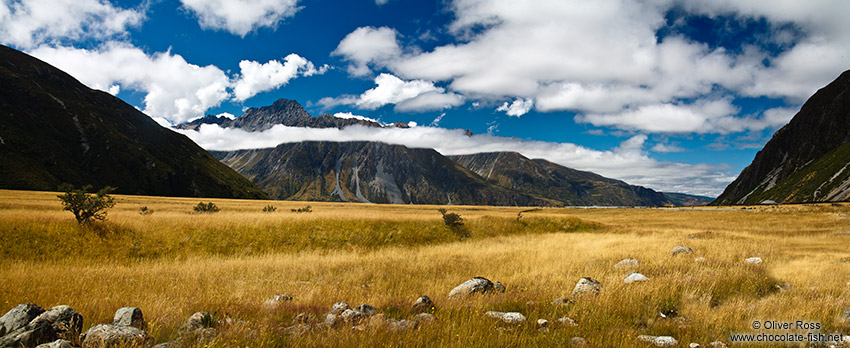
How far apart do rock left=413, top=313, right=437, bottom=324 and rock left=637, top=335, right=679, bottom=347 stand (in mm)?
4159

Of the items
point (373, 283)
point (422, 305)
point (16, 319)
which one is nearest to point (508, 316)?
point (422, 305)

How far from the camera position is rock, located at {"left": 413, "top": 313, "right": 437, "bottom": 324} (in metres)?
7.41

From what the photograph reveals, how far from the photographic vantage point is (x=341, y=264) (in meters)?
15.6

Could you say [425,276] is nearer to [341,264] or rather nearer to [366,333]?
[341,264]

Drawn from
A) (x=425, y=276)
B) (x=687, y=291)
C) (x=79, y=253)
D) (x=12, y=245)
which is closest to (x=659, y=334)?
(x=687, y=291)

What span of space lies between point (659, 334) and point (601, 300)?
170cm

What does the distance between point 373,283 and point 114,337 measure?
7892 millimetres

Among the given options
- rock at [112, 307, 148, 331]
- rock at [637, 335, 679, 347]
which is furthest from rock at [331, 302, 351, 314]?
rock at [637, 335, 679, 347]

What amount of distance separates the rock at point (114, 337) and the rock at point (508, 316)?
6.59 meters

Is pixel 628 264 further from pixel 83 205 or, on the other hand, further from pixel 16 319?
pixel 83 205

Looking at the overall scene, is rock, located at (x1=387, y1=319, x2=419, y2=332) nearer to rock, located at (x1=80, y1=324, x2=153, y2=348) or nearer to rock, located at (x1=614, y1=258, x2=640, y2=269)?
rock, located at (x1=80, y1=324, x2=153, y2=348)

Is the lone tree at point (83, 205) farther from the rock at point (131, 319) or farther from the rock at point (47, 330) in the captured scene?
the rock at point (47, 330)

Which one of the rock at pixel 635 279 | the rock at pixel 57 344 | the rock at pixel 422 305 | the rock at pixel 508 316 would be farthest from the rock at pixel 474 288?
the rock at pixel 57 344

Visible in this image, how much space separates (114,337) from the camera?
5.45 metres
